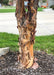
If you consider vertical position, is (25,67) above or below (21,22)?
below

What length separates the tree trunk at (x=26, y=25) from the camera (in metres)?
3.03

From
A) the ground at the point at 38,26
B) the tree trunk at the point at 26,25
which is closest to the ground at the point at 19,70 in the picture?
the tree trunk at the point at 26,25

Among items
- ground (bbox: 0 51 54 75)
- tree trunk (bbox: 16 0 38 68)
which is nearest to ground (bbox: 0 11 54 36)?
ground (bbox: 0 51 54 75)

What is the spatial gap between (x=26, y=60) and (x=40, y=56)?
819 millimetres

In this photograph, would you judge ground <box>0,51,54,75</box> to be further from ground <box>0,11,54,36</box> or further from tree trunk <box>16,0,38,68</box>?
ground <box>0,11,54,36</box>

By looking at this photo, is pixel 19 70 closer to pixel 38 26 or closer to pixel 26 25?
pixel 26 25

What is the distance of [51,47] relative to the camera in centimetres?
546

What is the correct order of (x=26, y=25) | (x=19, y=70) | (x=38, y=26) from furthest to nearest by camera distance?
(x=38, y=26), (x=19, y=70), (x=26, y=25)

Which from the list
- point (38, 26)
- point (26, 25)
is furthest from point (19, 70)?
point (38, 26)

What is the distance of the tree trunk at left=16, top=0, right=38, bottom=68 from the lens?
3.03m

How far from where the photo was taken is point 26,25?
3.05 m

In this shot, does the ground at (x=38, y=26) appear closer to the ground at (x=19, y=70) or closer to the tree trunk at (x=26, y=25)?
the ground at (x=19, y=70)

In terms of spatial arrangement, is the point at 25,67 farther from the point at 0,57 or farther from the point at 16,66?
the point at 0,57

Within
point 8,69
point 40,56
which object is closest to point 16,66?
point 8,69
